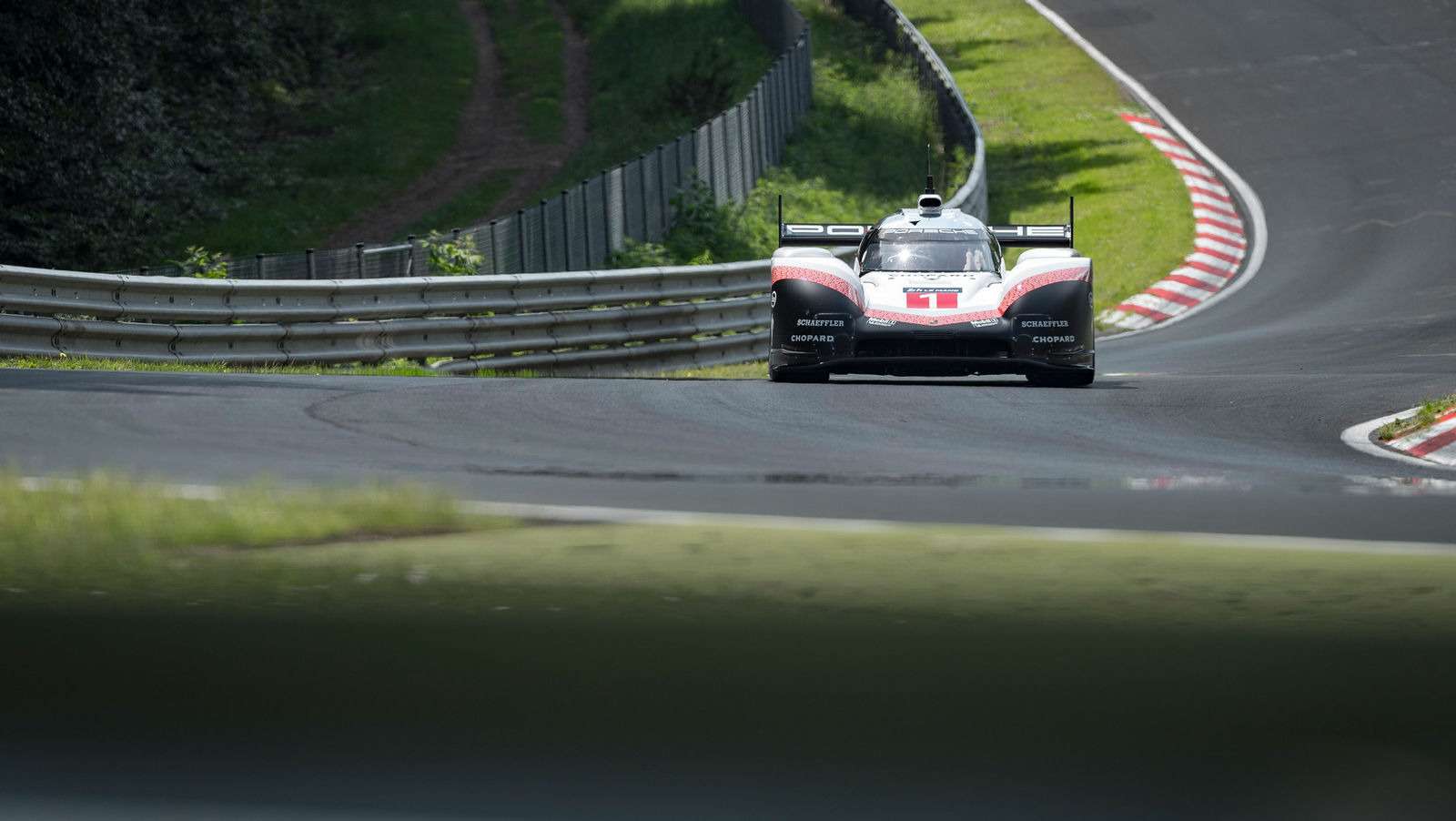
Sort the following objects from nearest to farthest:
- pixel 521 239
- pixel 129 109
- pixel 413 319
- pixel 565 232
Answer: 1. pixel 413 319
2. pixel 521 239
3. pixel 565 232
4. pixel 129 109

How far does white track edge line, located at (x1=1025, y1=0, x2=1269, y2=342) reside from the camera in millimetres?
24281

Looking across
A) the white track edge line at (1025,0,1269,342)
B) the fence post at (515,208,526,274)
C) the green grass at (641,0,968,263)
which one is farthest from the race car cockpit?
the green grass at (641,0,968,263)

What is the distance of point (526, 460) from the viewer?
874cm

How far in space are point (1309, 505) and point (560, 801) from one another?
455 cm


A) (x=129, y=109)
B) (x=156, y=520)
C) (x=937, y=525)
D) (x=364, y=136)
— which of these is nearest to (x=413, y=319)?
(x=156, y=520)

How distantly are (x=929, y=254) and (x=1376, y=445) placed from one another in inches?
197

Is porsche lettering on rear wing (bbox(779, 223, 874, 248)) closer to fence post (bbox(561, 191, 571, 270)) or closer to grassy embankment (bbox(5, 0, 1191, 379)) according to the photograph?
fence post (bbox(561, 191, 571, 270))

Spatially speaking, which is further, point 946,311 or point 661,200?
point 661,200

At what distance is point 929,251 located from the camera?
1506 cm

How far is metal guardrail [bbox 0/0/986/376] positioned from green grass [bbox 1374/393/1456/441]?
8163mm

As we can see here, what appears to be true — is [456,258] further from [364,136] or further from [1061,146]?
[364,136]

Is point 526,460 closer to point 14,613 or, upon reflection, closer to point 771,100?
point 14,613

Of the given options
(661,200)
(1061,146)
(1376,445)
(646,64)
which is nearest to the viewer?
(1376,445)

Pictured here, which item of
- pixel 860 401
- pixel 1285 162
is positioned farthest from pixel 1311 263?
pixel 860 401
